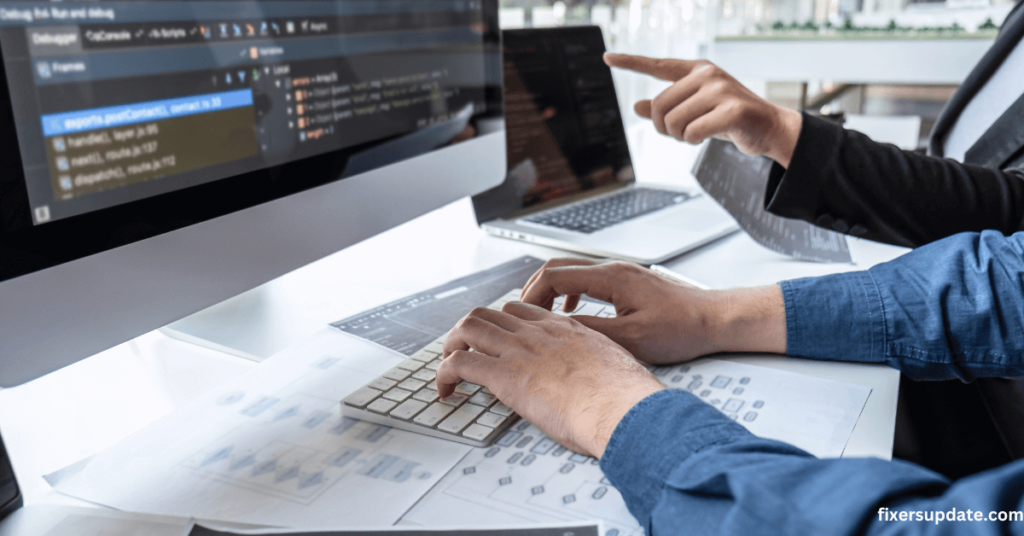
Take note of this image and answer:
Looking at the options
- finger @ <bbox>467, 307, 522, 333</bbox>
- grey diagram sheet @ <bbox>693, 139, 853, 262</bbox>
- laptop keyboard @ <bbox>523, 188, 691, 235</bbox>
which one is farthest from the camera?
laptop keyboard @ <bbox>523, 188, 691, 235</bbox>

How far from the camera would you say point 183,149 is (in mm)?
467

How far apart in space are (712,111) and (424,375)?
488mm

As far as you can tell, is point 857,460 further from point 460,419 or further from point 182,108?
point 182,108

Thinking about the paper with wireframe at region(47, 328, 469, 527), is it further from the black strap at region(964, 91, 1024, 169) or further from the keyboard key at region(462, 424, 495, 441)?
the black strap at region(964, 91, 1024, 169)

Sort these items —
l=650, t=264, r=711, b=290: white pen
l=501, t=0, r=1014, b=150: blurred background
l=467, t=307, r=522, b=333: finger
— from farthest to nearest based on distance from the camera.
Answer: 1. l=501, t=0, r=1014, b=150: blurred background
2. l=650, t=264, r=711, b=290: white pen
3. l=467, t=307, r=522, b=333: finger

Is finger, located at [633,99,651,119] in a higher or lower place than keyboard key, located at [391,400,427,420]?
higher

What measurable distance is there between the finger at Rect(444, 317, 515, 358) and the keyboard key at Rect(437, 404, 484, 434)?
4 cm

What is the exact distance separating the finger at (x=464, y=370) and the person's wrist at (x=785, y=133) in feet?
1.68

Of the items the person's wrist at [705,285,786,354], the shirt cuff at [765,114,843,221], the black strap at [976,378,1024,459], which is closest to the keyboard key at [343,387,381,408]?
the person's wrist at [705,285,786,354]

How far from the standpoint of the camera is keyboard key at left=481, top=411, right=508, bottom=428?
472 millimetres

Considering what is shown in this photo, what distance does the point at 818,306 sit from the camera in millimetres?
600

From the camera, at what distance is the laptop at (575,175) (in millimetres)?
940

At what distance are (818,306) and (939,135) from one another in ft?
3.44

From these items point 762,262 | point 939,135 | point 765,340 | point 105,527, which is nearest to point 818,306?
point 765,340
